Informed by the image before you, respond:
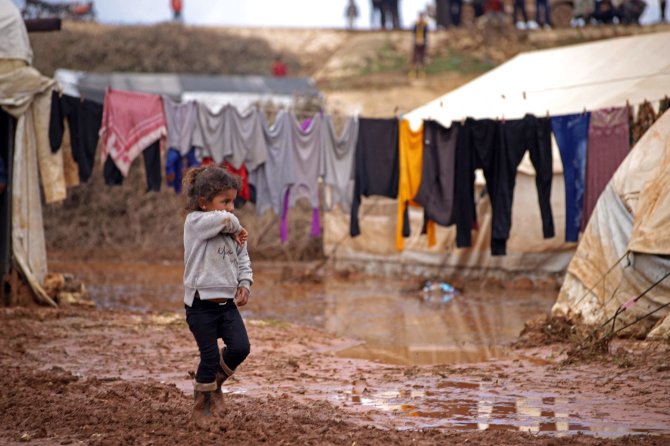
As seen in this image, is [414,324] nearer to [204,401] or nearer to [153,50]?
[204,401]

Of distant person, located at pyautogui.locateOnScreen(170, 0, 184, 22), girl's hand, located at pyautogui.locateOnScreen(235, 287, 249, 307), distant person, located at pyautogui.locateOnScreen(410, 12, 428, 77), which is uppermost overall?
distant person, located at pyautogui.locateOnScreen(170, 0, 184, 22)

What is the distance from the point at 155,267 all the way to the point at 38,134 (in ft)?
25.6

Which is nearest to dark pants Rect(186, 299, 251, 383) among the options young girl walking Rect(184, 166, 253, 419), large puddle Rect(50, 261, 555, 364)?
young girl walking Rect(184, 166, 253, 419)

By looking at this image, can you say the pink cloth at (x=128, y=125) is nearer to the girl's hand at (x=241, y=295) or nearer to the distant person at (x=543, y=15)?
the girl's hand at (x=241, y=295)

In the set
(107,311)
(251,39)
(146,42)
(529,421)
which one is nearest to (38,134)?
(107,311)

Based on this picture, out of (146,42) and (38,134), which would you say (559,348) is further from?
(146,42)

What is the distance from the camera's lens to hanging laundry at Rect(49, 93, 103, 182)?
1103 centimetres

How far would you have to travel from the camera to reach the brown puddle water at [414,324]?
528 centimetres

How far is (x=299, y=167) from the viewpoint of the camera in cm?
1297

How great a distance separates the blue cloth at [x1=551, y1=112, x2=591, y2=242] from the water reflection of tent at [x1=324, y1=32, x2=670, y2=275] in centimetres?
140

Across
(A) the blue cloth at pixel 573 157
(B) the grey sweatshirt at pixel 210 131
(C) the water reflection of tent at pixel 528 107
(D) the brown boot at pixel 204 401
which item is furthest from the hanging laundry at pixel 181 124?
(D) the brown boot at pixel 204 401

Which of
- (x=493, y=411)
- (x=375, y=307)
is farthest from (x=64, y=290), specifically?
(x=493, y=411)

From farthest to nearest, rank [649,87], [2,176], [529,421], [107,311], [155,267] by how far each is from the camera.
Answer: [155,267], [649,87], [107,311], [2,176], [529,421]

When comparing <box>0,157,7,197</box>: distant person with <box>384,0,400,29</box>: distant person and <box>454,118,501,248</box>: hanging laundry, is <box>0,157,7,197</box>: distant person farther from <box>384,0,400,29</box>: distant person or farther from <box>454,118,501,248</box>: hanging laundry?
<box>384,0,400,29</box>: distant person
